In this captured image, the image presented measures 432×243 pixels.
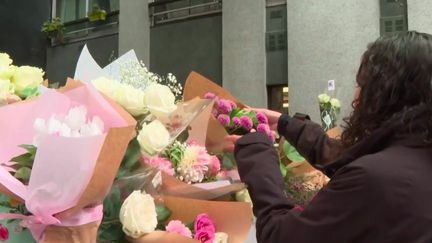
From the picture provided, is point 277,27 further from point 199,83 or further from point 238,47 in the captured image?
point 199,83

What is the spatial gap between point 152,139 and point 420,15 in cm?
536

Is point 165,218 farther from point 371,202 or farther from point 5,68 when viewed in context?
point 5,68

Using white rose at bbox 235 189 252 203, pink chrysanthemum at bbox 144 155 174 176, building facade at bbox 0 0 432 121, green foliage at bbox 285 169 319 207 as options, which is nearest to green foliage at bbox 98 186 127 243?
pink chrysanthemum at bbox 144 155 174 176

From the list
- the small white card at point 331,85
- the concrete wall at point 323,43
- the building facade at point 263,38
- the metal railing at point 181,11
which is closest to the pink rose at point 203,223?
the building facade at point 263,38

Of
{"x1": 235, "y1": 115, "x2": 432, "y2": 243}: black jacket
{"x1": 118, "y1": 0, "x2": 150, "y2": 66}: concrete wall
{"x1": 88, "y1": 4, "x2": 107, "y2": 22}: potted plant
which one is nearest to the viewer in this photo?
{"x1": 235, "y1": 115, "x2": 432, "y2": 243}: black jacket

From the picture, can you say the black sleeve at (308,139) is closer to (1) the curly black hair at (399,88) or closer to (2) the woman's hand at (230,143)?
(2) the woman's hand at (230,143)

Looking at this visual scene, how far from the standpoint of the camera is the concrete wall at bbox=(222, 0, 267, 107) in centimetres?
673

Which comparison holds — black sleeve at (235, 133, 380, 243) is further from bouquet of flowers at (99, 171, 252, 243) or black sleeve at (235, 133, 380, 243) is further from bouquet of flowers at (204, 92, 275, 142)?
bouquet of flowers at (204, 92, 275, 142)

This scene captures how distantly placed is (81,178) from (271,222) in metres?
0.34

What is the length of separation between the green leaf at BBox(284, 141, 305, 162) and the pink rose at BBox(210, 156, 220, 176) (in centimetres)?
26

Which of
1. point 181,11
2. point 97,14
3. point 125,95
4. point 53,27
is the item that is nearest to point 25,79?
point 125,95

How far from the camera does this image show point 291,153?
1444 millimetres

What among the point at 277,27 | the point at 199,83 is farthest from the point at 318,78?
the point at 199,83

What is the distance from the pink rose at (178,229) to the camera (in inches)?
38.9
